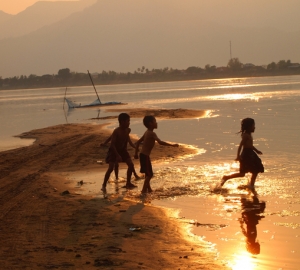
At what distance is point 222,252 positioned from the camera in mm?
6062

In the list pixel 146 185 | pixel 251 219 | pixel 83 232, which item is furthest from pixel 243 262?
pixel 146 185

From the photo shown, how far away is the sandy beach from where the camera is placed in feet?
18.3

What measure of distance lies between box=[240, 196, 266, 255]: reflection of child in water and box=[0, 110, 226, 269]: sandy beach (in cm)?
55

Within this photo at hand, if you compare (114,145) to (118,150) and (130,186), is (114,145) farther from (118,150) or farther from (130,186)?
(130,186)

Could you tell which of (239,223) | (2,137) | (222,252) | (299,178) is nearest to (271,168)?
(299,178)

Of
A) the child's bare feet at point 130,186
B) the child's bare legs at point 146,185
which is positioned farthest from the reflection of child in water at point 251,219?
the child's bare feet at point 130,186

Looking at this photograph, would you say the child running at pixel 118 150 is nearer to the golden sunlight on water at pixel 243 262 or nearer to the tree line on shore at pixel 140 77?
the golden sunlight on water at pixel 243 262

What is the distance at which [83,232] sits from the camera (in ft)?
22.1

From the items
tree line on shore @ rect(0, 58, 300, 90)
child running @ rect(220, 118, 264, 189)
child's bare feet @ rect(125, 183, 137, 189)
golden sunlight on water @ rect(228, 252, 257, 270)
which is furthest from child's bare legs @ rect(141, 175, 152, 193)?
tree line on shore @ rect(0, 58, 300, 90)

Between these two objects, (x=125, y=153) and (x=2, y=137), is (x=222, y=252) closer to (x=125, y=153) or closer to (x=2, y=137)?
(x=125, y=153)

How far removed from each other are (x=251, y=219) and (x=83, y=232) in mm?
2276

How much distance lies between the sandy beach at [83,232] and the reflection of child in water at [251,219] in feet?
1.80

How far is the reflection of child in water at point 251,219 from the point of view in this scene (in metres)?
6.27

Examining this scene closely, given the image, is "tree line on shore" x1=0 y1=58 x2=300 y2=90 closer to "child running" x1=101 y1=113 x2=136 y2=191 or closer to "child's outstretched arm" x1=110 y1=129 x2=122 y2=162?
"child running" x1=101 y1=113 x2=136 y2=191
